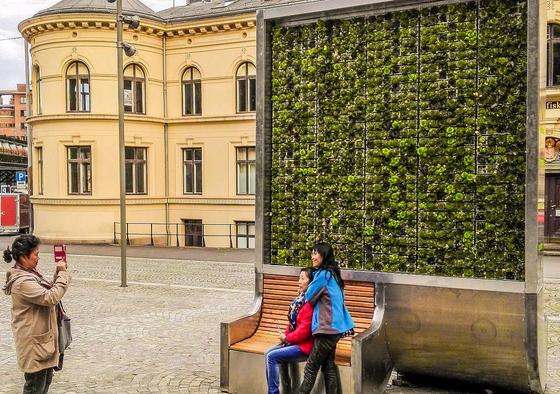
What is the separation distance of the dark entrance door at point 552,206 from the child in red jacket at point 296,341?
20.2 m

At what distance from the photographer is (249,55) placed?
27.9 m

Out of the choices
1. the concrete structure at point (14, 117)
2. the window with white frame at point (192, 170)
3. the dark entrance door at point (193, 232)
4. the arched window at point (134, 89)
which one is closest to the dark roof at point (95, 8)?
the arched window at point (134, 89)

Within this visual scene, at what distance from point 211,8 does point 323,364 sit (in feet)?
90.3

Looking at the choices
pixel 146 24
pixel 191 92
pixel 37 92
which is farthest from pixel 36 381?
pixel 37 92

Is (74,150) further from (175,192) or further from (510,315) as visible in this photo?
(510,315)

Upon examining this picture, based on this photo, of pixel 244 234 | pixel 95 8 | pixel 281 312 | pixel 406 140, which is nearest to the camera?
pixel 406 140

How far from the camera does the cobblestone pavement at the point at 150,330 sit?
7.78 m

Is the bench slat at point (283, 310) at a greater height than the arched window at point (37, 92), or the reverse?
the arched window at point (37, 92)

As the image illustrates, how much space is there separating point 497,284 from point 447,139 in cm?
154

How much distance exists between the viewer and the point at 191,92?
29359 millimetres

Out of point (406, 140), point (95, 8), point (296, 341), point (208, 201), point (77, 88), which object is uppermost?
point (95, 8)

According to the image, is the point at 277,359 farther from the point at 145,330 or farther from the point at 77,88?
the point at 77,88

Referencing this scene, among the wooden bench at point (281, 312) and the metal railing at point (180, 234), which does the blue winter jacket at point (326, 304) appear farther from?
the metal railing at point (180, 234)

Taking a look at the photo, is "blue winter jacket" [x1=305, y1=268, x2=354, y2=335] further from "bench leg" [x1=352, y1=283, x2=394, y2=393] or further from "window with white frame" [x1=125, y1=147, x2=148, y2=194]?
"window with white frame" [x1=125, y1=147, x2=148, y2=194]
